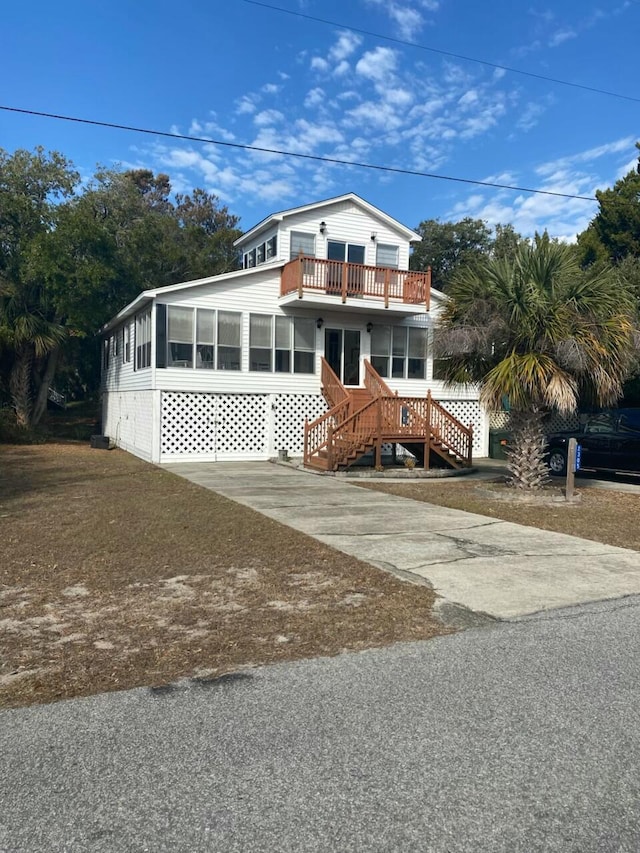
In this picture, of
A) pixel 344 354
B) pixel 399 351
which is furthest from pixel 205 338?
pixel 399 351

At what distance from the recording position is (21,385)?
83.9ft

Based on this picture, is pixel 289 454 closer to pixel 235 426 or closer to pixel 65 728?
pixel 235 426

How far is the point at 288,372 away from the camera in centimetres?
2012

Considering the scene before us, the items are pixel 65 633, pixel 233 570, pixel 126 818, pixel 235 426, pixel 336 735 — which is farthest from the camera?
pixel 235 426

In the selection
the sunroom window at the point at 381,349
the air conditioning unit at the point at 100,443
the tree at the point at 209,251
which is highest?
the tree at the point at 209,251

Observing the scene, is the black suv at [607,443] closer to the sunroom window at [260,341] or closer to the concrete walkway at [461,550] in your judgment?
the concrete walkway at [461,550]

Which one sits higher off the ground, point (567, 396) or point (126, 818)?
point (567, 396)

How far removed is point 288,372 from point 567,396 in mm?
10247

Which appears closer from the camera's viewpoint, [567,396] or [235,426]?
[567,396]

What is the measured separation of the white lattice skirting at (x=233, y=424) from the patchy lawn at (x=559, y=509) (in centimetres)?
562

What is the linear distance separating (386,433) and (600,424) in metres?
5.30

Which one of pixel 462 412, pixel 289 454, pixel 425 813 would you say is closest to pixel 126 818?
pixel 425 813

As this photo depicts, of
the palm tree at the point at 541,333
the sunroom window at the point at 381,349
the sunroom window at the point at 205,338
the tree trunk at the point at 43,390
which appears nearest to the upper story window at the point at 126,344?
the sunroom window at the point at 205,338

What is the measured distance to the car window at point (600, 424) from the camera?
15781 millimetres
